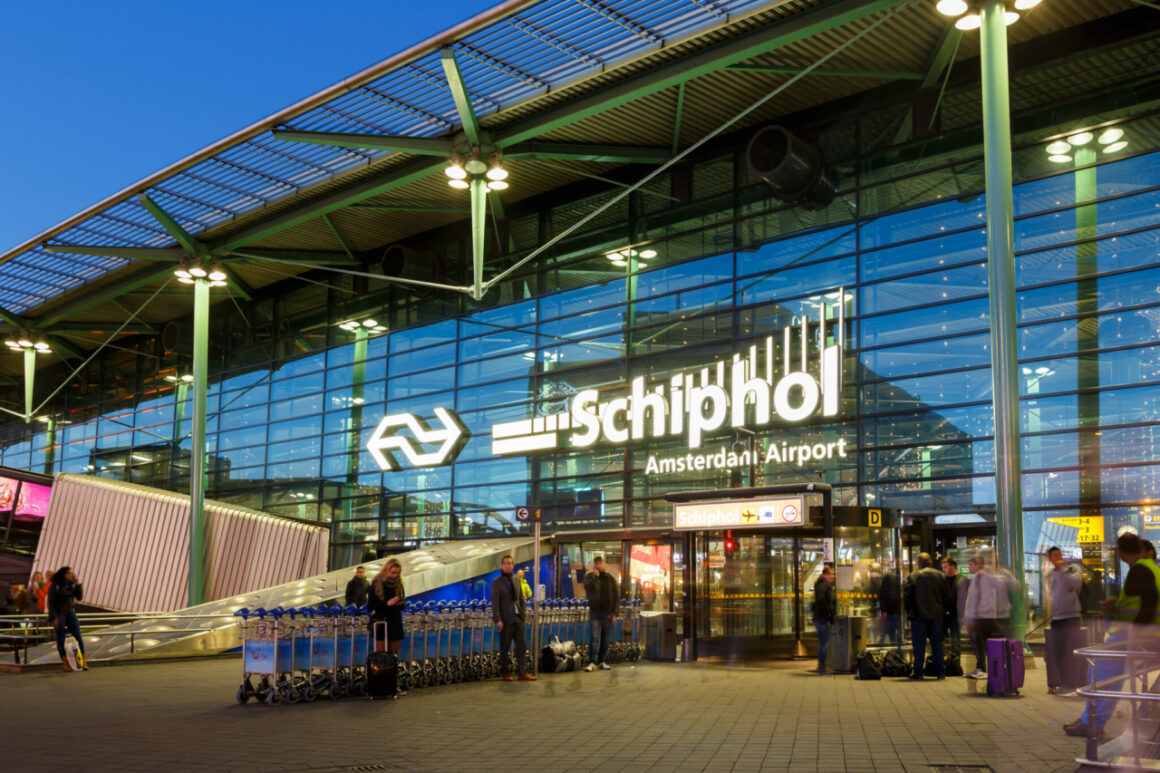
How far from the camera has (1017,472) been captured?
16.4m

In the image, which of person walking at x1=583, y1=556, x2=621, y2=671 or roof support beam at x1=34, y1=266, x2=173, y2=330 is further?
roof support beam at x1=34, y1=266, x2=173, y2=330

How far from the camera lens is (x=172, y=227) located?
101 feet

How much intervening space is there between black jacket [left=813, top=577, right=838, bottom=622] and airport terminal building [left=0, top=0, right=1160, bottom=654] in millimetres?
865

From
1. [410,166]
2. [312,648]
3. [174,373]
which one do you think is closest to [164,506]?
[174,373]

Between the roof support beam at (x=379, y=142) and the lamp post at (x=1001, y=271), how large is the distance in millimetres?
11551

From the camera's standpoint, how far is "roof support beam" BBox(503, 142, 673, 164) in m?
25.9

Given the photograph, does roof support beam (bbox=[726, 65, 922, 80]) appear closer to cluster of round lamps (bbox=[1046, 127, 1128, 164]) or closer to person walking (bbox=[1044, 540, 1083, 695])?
cluster of round lamps (bbox=[1046, 127, 1128, 164])

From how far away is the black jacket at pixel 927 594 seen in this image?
1609 cm

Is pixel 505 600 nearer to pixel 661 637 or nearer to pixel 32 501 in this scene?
pixel 661 637

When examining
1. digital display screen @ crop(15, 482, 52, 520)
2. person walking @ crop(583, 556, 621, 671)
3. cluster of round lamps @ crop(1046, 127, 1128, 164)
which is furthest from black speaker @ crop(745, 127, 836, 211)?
digital display screen @ crop(15, 482, 52, 520)

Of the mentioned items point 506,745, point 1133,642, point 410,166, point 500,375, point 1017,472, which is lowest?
point 506,745

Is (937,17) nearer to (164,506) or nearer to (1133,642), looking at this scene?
(1133,642)

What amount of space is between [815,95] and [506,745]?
18310mm

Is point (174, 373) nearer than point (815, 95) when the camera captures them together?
No
